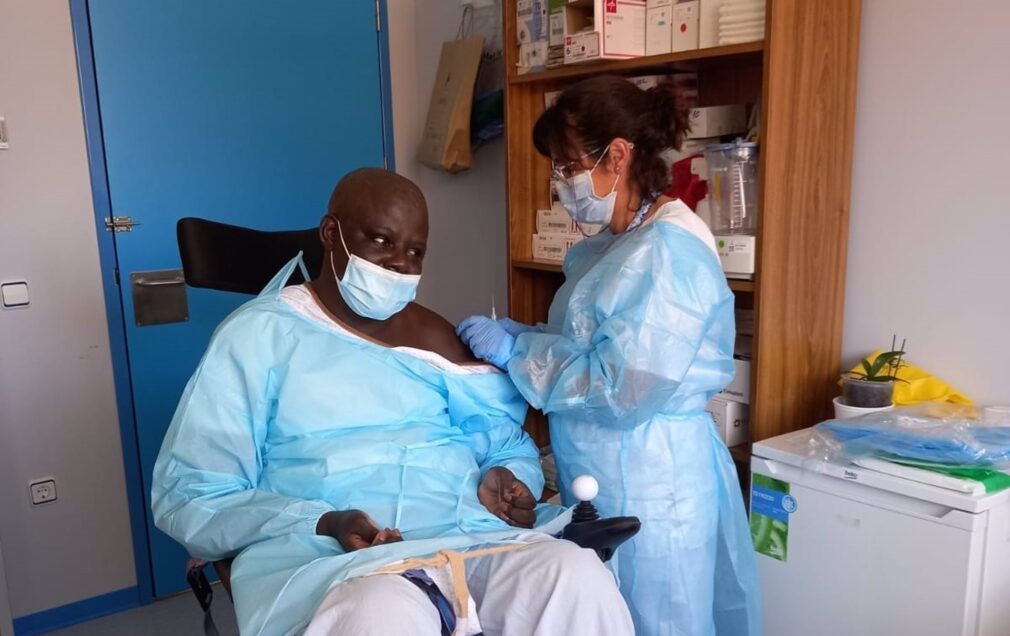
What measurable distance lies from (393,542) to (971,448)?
3.60 feet

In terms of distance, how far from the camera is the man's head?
1.48m

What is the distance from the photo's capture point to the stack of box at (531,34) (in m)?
2.21

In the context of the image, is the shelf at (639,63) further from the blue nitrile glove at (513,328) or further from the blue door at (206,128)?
the blue door at (206,128)

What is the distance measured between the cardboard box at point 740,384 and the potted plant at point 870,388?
7.7 inches

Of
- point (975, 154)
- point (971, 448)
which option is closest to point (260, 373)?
point (971, 448)

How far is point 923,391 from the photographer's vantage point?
187 centimetres

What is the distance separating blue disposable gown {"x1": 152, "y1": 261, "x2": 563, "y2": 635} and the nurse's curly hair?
52 cm

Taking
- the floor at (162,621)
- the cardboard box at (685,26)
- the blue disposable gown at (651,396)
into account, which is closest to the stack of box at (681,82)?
the cardboard box at (685,26)

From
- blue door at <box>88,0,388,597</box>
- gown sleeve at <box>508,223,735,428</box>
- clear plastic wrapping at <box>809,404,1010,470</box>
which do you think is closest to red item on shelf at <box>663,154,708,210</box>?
gown sleeve at <box>508,223,735,428</box>

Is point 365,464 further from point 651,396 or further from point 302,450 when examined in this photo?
point 651,396

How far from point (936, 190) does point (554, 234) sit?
0.96 metres

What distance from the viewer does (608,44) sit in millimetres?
1980

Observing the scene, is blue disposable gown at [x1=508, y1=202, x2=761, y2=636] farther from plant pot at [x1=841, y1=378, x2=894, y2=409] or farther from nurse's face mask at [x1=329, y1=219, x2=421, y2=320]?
plant pot at [x1=841, y1=378, x2=894, y2=409]

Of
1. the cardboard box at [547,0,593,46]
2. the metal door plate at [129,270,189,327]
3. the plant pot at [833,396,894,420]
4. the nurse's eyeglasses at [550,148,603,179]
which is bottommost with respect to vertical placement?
the plant pot at [833,396,894,420]
